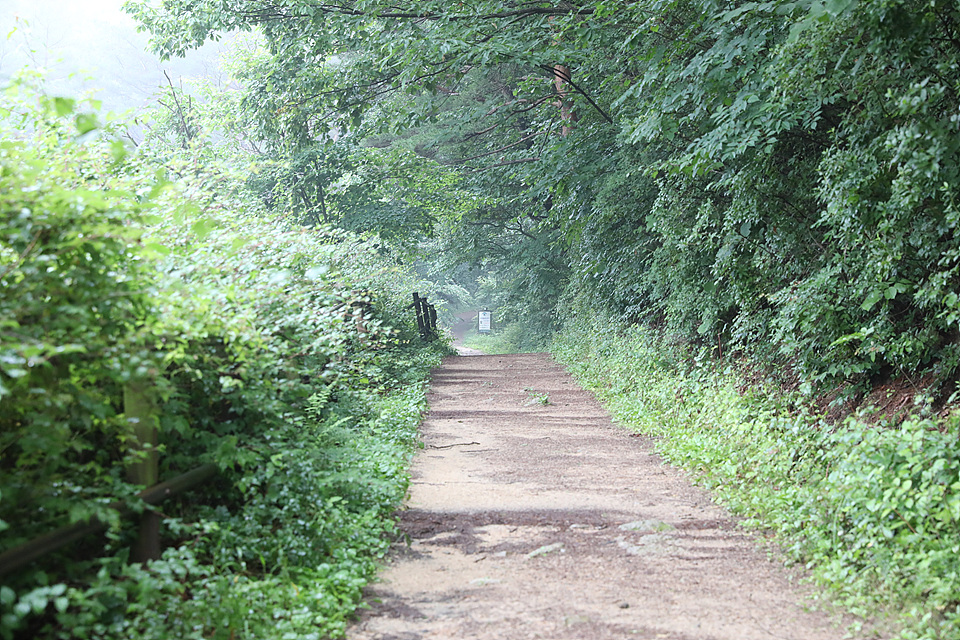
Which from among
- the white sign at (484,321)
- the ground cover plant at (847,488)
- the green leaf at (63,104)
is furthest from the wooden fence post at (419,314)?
the white sign at (484,321)

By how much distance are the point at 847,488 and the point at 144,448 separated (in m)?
4.37

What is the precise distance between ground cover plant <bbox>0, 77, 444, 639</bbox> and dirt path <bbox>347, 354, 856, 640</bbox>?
42cm

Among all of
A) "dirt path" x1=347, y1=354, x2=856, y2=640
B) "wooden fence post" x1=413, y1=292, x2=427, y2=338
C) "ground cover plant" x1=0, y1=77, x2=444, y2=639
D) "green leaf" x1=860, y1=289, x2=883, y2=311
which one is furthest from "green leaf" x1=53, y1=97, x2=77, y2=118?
"wooden fence post" x1=413, y1=292, x2=427, y2=338

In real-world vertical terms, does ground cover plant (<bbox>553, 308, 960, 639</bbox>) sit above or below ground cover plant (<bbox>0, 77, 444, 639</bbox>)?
below

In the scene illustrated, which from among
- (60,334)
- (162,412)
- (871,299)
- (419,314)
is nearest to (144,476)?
(162,412)

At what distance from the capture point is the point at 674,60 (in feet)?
32.6

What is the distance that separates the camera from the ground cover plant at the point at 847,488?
4.55 metres

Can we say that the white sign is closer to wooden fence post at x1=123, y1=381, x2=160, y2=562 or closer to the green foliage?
wooden fence post at x1=123, y1=381, x2=160, y2=562

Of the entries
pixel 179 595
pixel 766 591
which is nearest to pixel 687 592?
pixel 766 591

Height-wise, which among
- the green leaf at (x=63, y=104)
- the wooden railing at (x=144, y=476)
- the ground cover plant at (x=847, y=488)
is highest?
the green leaf at (x=63, y=104)

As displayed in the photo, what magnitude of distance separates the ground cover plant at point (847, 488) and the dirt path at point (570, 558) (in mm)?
291

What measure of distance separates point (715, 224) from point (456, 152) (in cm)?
1927

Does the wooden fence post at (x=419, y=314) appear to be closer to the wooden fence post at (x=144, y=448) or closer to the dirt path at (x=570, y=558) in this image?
the dirt path at (x=570, y=558)

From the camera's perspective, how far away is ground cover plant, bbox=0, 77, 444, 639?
3170 mm
